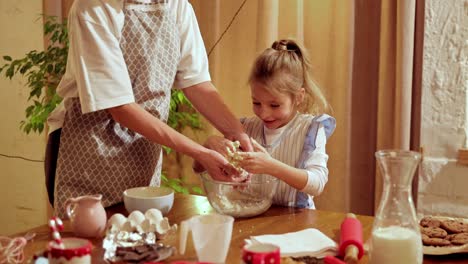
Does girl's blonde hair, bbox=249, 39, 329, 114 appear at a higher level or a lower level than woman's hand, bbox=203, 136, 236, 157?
higher

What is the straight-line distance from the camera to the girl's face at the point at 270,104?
6.47 ft

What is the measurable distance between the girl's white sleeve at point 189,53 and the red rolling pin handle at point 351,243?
0.83m

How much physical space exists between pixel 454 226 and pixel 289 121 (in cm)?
76

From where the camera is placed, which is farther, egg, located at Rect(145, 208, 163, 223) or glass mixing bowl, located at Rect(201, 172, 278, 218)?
glass mixing bowl, located at Rect(201, 172, 278, 218)

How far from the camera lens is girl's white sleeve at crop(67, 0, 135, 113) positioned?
5.33ft

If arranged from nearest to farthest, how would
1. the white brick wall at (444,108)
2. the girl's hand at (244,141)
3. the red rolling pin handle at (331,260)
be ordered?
the red rolling pin handle at (331,260)
the girl's hand at (244,141)
the white brick wall at (444,108)

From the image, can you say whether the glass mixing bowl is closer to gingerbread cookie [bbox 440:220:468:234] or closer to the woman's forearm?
the woman's forearm

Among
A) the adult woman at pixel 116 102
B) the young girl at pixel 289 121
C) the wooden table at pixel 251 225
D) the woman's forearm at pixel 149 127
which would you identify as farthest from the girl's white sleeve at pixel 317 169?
the woman's forearm at pixel 149 127

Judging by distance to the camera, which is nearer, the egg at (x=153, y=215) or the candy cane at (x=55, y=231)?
the candy cane at (x=55, y=231)

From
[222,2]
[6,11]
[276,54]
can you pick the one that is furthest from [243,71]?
[6,11]

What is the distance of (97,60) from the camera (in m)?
1.63

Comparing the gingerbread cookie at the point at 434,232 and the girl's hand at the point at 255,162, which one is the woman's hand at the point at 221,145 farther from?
the gingerbread cookie at the point at 434,232

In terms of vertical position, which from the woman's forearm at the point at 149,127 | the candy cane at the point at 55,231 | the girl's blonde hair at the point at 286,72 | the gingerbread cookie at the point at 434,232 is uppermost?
the girl's blonde hair at the point at 286,72

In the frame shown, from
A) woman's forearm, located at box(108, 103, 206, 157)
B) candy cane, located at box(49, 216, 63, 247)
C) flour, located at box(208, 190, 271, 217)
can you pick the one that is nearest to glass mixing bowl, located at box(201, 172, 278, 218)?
flour, located at box(208, 190, 271, 217)
